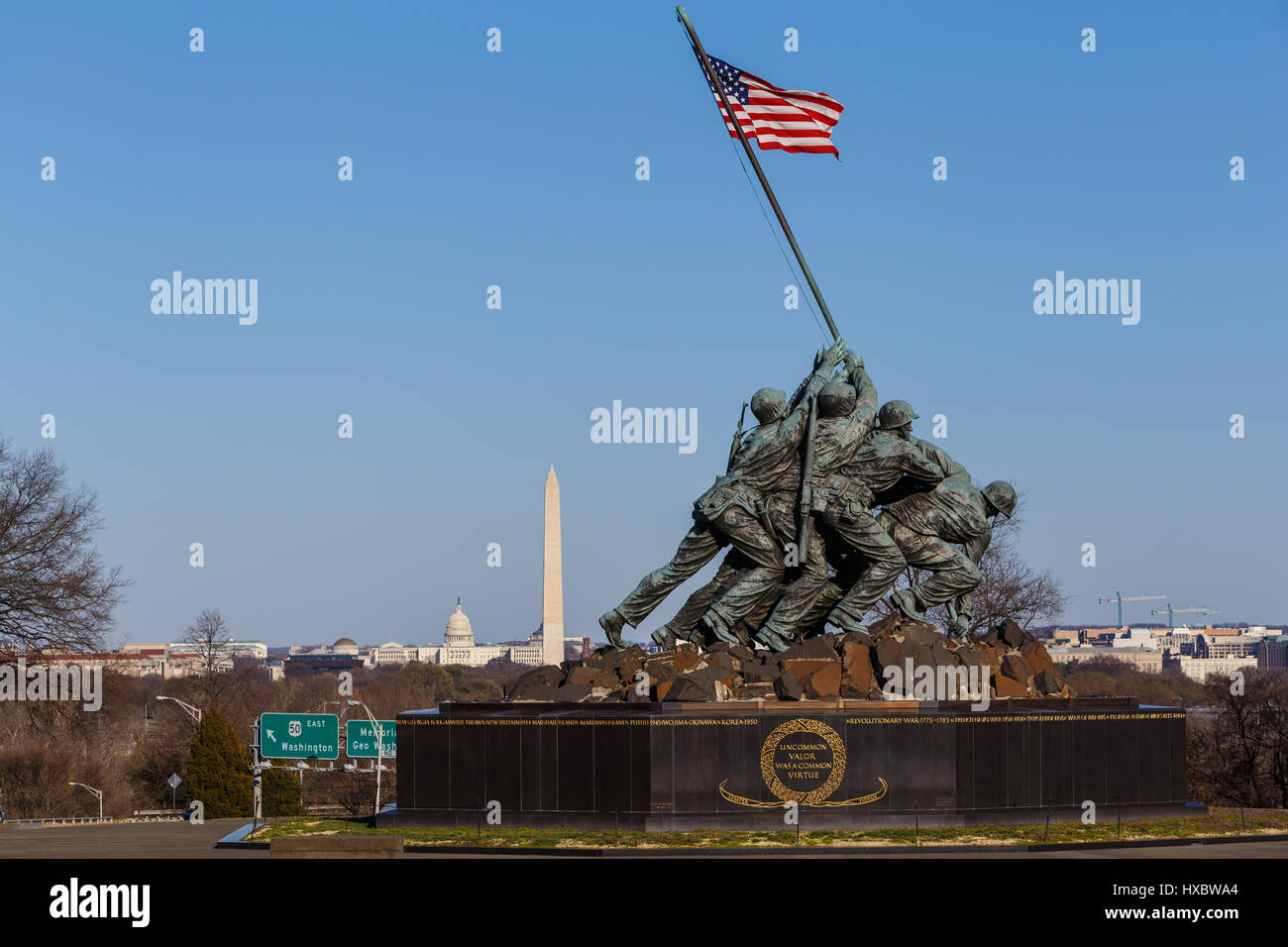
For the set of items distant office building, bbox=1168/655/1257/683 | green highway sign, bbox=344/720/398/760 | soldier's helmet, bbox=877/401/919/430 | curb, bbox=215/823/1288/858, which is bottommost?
distant office building, bbox=1168/655/1257/683

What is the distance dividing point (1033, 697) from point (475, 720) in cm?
781

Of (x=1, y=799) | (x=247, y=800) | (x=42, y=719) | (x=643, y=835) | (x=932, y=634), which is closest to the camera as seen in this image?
(x=643, y=835)

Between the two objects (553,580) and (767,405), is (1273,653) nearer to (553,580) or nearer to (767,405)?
(553,580)

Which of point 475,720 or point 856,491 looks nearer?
point 475,720

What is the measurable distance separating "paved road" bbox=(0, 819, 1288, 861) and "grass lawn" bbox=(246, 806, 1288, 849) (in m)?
0.45

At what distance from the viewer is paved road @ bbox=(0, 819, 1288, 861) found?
19.4 m

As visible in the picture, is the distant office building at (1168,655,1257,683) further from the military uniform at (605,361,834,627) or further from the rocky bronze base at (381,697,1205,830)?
the rocky bronze base at (381,697,1205,830)

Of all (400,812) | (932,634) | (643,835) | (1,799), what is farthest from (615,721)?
(1,799)

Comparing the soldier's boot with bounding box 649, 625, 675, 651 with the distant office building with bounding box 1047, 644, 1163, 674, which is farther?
the distant office building with bounding box 1047, 644, 1163, 674

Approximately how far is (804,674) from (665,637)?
310 cm

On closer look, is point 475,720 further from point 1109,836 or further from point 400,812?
point 1109,836

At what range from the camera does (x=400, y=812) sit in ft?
71.1

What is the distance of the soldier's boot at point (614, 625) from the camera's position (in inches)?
974

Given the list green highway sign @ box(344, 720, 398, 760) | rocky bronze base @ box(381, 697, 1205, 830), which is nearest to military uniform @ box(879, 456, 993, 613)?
rocky bronze base @ box(381, 697, 1205, 830)
